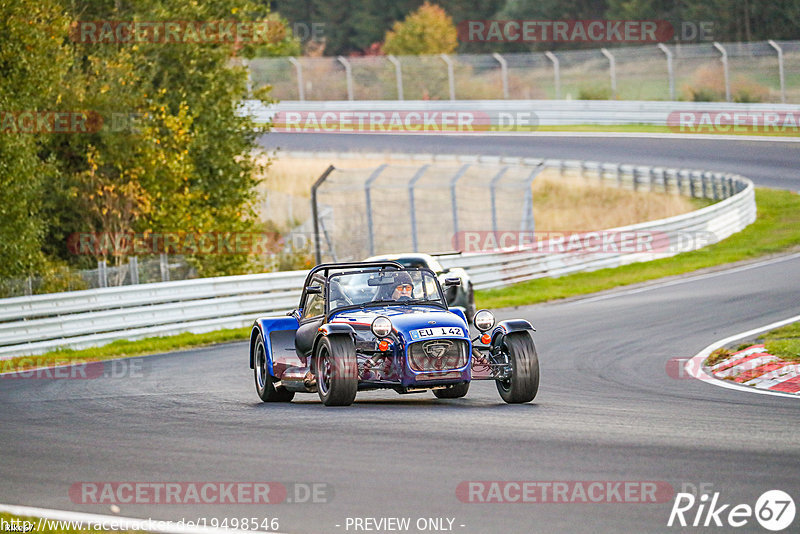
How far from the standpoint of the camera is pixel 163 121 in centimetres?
2650

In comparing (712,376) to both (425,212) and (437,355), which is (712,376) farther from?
(425,212)

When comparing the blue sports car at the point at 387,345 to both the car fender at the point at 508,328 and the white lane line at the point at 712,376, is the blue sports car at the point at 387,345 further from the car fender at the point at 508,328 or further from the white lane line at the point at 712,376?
the white lane line at the point at 712,376

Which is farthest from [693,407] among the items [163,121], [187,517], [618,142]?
[618,142]

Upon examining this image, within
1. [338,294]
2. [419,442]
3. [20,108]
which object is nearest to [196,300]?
[20,108]

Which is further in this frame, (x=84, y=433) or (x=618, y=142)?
(x=618, y=142)

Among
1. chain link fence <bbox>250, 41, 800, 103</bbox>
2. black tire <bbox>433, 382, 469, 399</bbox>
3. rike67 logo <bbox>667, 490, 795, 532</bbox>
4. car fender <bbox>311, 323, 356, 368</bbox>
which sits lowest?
black tire <bbox>433, 382, 469, 399</bbox>

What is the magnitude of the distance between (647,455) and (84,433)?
516 centimetres

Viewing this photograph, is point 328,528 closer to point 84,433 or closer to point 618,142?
point 84,433

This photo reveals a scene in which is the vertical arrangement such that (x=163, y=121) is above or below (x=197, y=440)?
above

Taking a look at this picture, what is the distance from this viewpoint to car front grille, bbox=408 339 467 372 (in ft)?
34.6
